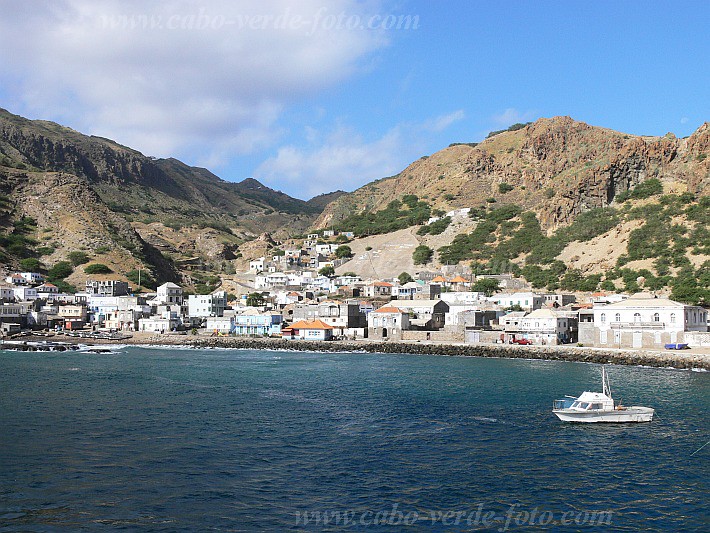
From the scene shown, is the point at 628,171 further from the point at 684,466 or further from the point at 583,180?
the point at 684,466

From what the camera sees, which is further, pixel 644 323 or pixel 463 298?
pixel 463 298

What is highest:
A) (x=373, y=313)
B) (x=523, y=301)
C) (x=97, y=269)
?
(x=97, y=269)

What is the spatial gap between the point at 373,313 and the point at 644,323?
31536mm

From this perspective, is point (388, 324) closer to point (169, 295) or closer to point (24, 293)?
point (169, 295)

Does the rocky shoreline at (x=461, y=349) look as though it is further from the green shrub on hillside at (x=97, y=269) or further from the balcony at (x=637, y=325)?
the green shrub on hillside at (x=97, y=269)

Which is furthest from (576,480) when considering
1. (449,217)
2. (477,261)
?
(449,217)

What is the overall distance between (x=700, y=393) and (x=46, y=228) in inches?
5112

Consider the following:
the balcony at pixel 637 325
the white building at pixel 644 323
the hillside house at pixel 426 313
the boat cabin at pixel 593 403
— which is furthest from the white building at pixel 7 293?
the boat cabin at pixel 593 403

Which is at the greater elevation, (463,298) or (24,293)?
(24,293)

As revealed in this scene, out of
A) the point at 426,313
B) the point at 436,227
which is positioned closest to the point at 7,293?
the point at 426,313

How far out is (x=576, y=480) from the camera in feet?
77.6

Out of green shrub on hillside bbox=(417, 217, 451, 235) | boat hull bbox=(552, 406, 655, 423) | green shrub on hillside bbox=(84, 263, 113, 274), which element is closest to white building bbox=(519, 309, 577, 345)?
boat hull bbox=(552, 406, 655, 423)

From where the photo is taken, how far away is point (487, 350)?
65812mm

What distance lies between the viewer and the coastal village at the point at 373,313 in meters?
65.2
